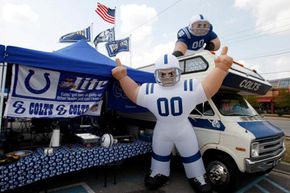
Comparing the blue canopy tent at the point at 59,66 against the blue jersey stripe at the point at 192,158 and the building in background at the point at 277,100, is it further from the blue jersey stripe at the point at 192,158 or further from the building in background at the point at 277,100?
the building in background at the point at 277,100

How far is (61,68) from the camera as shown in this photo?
353 centimetres

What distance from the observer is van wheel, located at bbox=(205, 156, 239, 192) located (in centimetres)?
401

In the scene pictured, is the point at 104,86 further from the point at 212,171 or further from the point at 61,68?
Result: the point at 212,171

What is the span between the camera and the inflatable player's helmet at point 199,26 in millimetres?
5602

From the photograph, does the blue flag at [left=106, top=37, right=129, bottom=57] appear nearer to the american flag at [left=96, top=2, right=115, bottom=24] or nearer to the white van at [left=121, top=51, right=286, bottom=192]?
the american flag at [left=96, top=2, right=115, bottom=24]

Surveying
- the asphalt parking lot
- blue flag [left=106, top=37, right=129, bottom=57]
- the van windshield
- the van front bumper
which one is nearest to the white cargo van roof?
the van windshield

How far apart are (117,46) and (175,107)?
1300 cm

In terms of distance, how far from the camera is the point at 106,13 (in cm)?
1347

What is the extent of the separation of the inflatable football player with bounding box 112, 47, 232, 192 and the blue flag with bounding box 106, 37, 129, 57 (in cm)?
1216

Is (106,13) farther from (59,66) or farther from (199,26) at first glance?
(59,66)

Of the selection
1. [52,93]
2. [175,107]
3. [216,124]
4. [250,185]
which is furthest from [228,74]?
[52,93]

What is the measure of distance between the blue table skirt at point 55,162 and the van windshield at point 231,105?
2032mm

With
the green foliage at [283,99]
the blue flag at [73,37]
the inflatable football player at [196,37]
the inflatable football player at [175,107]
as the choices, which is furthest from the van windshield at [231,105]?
the green foliage at [283,99]

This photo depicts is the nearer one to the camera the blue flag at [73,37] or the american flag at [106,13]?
the american flag at [106,13]
